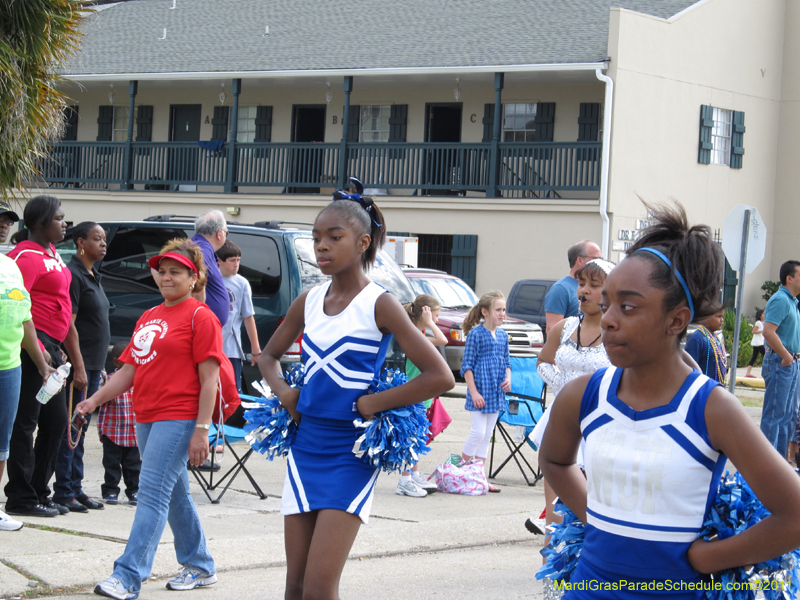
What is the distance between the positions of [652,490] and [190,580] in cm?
328

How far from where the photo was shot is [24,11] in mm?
9883

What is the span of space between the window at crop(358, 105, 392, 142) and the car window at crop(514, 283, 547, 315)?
27.0 feet

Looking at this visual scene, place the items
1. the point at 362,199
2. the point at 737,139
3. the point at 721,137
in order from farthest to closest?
1. the point at 737,139
2. the point at 721,137
3. the point at 362,199

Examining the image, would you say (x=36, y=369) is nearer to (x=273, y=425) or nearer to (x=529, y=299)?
(x=273, y=425)

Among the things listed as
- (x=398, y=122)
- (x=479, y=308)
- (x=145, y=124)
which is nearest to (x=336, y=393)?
(x=479, y=308)

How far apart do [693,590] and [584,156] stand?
2089 centimetres

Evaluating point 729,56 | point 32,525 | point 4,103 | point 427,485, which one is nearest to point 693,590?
point 32,525

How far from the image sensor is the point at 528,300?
19.0m

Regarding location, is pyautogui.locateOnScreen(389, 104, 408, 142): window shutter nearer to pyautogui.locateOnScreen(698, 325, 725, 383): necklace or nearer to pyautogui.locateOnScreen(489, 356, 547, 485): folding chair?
pyautogui.locateOnScreen(489, 356, 547, 485): folding chair

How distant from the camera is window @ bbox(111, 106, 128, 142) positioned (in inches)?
1134

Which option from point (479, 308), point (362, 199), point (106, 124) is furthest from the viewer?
point (106, 124)

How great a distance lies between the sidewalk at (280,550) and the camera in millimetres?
4941

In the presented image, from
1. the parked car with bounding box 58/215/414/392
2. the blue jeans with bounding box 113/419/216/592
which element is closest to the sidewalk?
the blue jeans with bounding box 113/419/216/592

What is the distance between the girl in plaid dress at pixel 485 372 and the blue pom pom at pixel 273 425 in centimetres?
432
